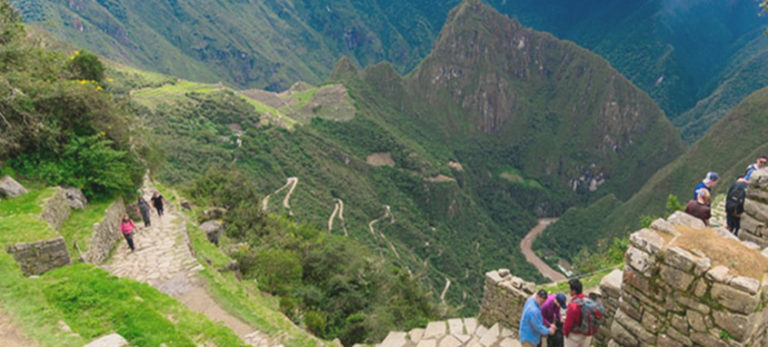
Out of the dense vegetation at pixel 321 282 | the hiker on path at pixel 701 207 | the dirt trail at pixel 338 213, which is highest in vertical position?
the hiker on path at pixel 701 207

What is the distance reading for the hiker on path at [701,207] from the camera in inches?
333

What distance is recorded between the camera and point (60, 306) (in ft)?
23.8

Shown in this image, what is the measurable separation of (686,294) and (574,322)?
7.60 ft


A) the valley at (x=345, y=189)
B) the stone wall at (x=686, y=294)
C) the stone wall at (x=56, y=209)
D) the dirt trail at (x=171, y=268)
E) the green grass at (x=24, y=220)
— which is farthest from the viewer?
the stone wall at (x=56, y=209)

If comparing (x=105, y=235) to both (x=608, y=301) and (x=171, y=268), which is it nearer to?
(x=171, y=268)

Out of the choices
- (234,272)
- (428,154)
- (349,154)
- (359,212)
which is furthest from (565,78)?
(234,272)

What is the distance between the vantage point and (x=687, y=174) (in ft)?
313

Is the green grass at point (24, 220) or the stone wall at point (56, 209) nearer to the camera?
the green grass at point (24, 220)

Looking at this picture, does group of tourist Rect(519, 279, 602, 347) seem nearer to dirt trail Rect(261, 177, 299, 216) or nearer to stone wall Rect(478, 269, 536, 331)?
stone wall Rect(478, 269, 536, 331)

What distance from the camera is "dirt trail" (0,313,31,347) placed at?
6.15 m

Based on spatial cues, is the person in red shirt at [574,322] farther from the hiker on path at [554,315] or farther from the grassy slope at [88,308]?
the grassy slope at [88,308]

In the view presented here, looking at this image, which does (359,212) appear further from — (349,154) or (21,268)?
(21,268)

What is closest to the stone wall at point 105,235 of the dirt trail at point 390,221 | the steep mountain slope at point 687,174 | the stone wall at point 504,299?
the stone wall at point 504,299

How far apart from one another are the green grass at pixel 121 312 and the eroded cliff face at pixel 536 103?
500 ft
